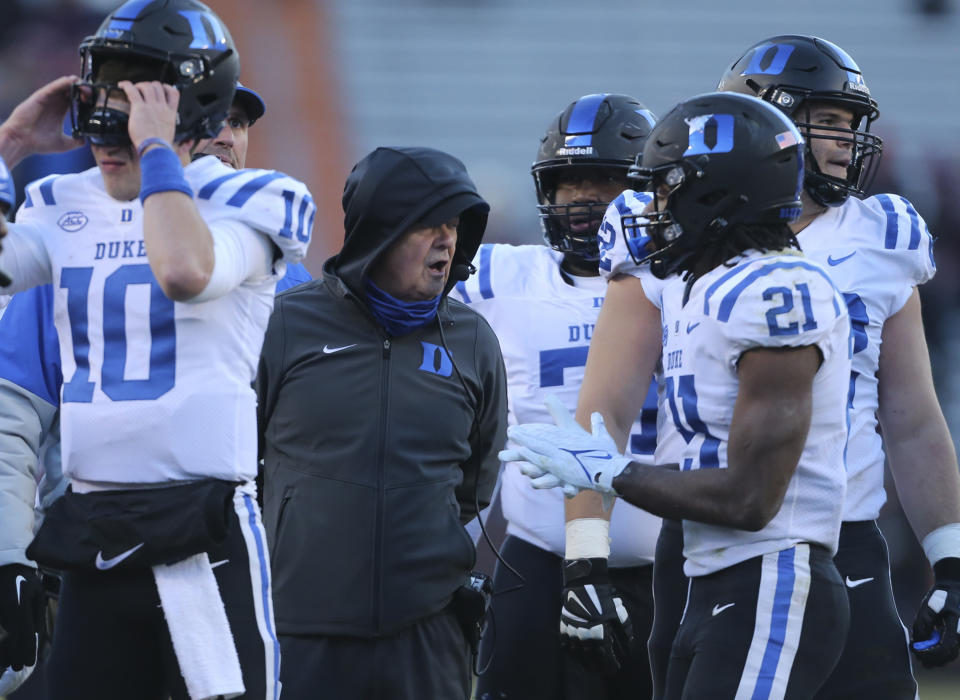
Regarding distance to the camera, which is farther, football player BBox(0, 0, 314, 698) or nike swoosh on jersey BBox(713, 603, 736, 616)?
nike swoosh on jersey BBox(713, 603, 736, 616)

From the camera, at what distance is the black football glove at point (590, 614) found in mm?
2873

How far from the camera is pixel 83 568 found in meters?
2.32

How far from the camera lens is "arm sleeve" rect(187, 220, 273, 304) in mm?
2252

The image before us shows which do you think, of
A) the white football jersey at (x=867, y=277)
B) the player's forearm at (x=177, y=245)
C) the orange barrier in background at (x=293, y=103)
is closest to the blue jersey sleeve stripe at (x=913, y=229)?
the white football jersey at (x=867, y=277)

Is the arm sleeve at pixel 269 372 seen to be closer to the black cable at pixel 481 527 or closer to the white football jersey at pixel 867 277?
the black cable at pixel 481 527

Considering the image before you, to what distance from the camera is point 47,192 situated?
8.02ft

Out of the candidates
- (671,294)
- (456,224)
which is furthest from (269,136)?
(671,294)

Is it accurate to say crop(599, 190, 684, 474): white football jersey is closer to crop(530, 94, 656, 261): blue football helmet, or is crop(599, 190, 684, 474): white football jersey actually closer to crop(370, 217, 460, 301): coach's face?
crop(370, 217, 460, 301): coach's face

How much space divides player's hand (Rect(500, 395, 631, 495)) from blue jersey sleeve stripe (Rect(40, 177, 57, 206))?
928 mm

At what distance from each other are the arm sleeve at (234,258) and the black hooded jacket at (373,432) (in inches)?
24.6

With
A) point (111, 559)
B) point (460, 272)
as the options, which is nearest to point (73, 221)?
point (111, 559)

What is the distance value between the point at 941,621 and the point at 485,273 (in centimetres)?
145

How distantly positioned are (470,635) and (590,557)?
1.23 ft

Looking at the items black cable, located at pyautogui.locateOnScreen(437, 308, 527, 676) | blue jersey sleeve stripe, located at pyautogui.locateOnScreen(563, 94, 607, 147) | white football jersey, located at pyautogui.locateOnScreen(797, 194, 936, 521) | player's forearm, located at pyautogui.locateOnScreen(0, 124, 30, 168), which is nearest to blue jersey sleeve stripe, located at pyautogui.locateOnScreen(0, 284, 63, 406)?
player's forearm, located at pyautogui.locateOnScreen(0, 124, 30, 168)
